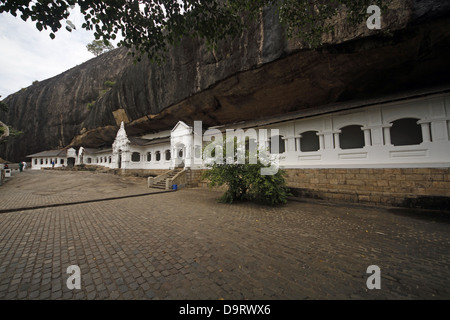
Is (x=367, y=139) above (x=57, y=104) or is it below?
below

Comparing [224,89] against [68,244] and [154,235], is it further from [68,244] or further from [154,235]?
[68,244]

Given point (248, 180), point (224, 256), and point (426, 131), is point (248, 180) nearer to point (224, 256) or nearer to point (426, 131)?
point (224, 256)

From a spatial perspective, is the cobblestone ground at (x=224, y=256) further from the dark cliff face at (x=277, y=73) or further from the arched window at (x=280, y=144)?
the arched window at (x=280, y=144)

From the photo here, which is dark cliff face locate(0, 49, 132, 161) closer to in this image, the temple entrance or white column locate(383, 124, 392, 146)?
the temple entrance

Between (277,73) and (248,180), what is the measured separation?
224 inches

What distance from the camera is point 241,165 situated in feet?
25.9

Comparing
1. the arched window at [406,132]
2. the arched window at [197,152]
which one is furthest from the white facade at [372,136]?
the arched window at [197,152]

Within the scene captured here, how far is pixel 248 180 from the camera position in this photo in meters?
7.62

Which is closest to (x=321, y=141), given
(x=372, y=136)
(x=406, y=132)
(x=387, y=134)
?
(x=372, y=136)

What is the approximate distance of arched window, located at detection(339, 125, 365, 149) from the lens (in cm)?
975

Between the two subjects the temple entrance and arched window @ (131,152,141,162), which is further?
arched window @ (131,152,141,162)

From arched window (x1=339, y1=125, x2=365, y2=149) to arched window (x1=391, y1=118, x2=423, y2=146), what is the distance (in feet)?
4.34

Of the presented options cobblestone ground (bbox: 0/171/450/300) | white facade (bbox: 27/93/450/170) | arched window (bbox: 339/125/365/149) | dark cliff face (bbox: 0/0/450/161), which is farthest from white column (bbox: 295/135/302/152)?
cobblestone ground (bbox: 0/171/450/300)
